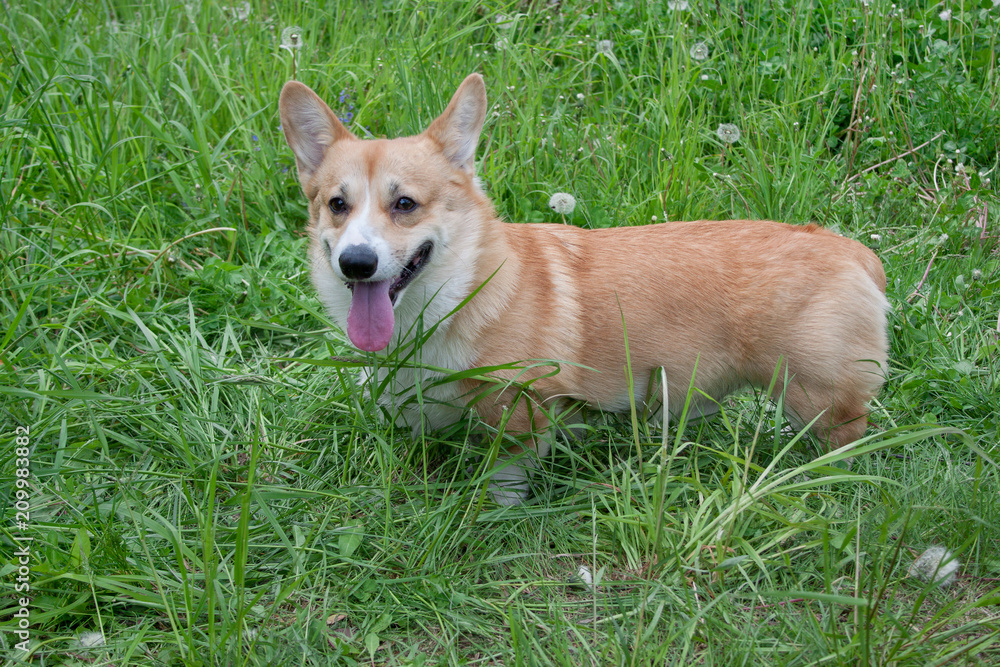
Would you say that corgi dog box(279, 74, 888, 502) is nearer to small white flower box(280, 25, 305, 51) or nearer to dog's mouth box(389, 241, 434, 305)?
dog's mouth box(389, 241, 434, 305)

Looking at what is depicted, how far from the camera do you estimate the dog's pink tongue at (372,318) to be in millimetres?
2447

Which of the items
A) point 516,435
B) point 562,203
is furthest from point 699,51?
point 516,435

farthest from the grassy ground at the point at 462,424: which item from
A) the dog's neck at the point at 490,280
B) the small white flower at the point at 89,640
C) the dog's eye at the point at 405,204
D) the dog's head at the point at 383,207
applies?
the dog's eye at the point at 405,204

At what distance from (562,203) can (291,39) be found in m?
1.97

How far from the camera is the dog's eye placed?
100 inches

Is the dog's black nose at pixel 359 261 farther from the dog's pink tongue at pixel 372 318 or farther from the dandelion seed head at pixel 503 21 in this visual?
the dandelion seed head at pixel 503 21

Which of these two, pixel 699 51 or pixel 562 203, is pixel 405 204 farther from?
pixel 699 51

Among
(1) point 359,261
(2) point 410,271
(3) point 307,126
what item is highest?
(3) point 307,126

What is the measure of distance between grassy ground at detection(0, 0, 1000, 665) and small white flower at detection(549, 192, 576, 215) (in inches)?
8.9

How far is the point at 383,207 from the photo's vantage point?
2516mm

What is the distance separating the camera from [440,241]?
2.55m

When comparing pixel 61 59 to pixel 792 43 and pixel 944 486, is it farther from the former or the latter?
pixel 944 486

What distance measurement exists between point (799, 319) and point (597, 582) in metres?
1.22

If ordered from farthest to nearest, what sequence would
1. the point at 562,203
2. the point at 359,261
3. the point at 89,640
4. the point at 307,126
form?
1. the point at 562,203
2. the point at 307,126
3. the point at 359,261
4. the point at 89,640
